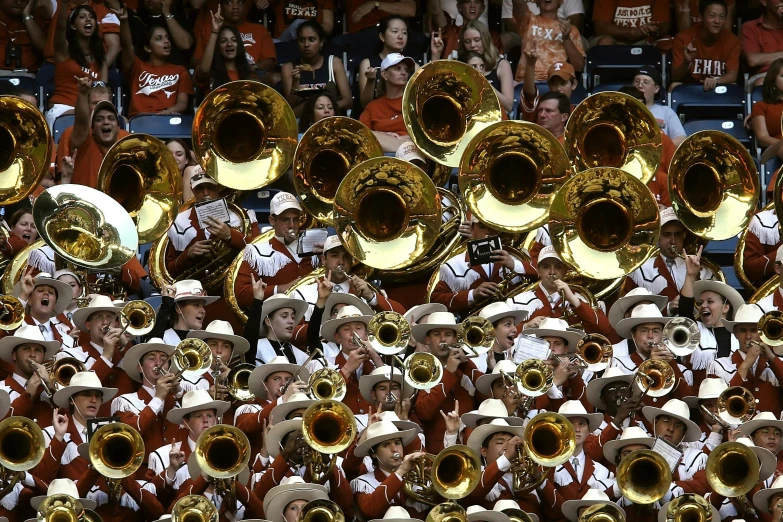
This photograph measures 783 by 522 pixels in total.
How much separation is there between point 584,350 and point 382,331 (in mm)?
1261

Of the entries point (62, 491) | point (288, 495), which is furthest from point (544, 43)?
point (62, 491)

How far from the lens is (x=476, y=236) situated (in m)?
14.7

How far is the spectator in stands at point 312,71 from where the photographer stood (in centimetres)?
1619

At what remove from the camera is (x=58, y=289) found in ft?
46.4

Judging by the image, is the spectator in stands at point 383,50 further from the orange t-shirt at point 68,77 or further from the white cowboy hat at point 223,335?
the white cowboy hat at point 223,335

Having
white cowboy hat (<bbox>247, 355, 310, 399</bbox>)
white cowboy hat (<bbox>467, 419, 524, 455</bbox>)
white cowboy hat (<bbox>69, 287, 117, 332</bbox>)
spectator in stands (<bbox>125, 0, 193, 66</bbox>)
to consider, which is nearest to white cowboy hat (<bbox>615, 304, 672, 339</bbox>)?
white cowboy hat (<bbox>467, 419, 524, 455</bbox>)

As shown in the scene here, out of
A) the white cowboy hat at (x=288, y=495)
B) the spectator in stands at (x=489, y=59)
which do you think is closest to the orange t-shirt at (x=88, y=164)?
the spectator in stands at (x=489, y=59)

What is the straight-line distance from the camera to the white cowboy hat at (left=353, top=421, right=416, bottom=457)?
13.0 meters

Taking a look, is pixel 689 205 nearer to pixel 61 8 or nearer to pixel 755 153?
pixel 755 153

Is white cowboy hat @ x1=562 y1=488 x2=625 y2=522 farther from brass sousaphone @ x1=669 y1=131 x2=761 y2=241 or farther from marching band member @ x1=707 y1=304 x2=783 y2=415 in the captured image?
brass sousaphone @ x1=669 y1=131 x2=761 y2=241

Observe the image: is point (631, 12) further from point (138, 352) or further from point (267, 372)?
point (138, 352)

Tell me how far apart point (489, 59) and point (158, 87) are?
92.2 inches

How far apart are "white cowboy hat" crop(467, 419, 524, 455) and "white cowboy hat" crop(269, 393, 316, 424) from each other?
38.2 inches

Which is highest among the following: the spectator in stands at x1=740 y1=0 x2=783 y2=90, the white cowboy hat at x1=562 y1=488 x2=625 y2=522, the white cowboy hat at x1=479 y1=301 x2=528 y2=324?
the white cowboy hat at x1=479 y1=301 x2=528 y2=324
